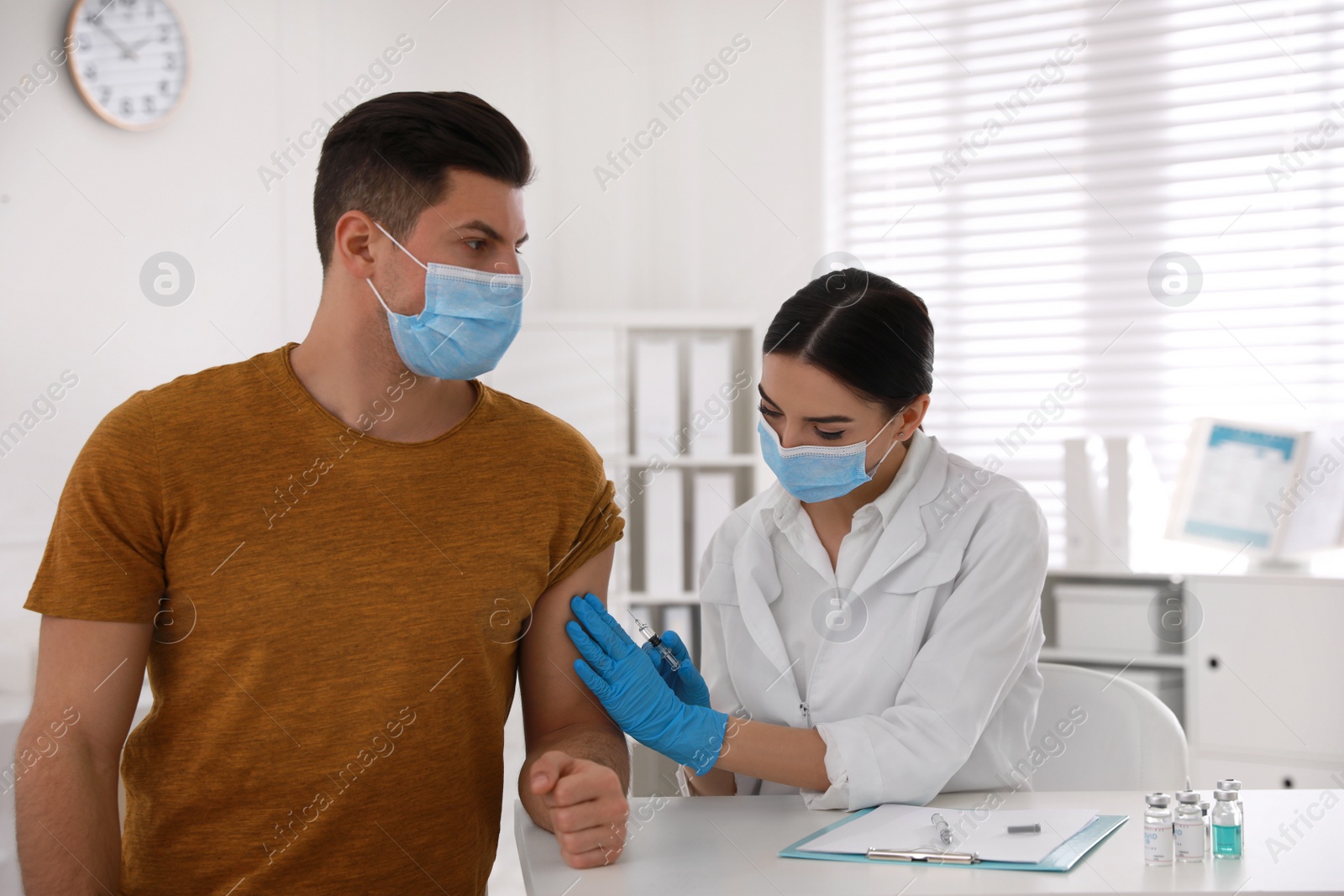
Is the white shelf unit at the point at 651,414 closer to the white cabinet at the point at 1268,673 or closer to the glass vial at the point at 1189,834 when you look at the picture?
the white cabinet at the point at 1268,673

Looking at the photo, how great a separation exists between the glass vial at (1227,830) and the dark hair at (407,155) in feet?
3.69

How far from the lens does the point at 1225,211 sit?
3.14 m

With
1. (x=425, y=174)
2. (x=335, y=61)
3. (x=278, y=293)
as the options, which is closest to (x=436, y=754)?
(x=425, y=174)

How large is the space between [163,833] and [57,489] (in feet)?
4.77

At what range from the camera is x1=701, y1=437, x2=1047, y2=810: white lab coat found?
4.41 feet

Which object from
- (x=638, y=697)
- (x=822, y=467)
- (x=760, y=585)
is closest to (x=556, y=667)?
(x=638, y=697)

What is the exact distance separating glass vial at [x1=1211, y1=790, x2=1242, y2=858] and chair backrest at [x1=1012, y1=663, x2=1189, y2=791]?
1.24ft

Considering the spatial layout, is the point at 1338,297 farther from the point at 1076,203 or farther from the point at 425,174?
the point at 425,174

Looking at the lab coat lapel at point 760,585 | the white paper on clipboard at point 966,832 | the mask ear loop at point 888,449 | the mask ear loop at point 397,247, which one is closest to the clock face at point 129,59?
the mask ear loop at point 397,247

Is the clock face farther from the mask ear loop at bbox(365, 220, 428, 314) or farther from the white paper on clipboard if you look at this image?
the white paper on clipboard

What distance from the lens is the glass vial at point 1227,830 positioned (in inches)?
44.4

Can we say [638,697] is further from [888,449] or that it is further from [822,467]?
[888,449]

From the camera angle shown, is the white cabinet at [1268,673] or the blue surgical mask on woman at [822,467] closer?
the blue surgical mask on woman at [822,467]

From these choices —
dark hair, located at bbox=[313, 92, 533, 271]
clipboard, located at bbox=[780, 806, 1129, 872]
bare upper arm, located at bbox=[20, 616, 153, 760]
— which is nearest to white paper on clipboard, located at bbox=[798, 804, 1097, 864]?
clipboard, located at bbox=[780, 806, 1129, 872]
